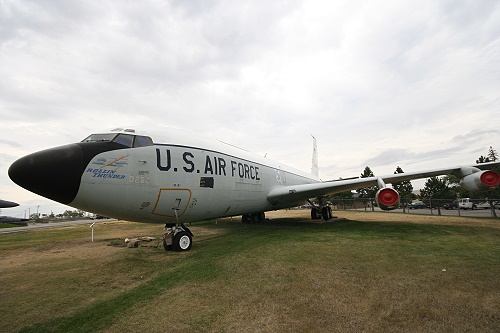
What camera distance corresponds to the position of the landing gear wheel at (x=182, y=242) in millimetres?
8531

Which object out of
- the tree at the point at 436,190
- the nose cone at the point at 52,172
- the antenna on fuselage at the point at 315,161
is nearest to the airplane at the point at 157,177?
the nose cone at the point at 52,172

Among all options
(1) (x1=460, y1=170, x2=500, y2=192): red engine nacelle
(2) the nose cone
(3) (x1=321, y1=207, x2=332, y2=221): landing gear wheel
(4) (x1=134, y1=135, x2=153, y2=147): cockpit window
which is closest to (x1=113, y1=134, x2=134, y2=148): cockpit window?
(4) (x1=134, y1=135, x2=153, y2=147): cockpit window

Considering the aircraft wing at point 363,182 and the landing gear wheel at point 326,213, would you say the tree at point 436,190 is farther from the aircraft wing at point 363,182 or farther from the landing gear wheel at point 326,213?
the aircraft wing at point 363,182

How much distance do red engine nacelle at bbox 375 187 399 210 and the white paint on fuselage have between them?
5.67 meters

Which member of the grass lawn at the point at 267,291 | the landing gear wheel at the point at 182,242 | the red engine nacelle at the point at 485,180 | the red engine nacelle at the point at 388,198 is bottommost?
the grass lawn at the point at 267,291

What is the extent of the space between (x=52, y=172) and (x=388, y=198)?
11.2 metres

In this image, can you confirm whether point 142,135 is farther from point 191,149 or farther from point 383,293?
point 383,293

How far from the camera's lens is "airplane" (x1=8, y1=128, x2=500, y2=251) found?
5793mm

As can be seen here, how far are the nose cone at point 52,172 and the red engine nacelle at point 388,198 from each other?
10.4 m

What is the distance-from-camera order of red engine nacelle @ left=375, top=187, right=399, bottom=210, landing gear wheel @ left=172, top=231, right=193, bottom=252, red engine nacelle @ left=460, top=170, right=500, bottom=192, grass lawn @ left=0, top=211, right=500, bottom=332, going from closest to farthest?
grass lawn @ left=0, top=211, right=500, bottom=332 → landing gear wheel @ left=172, top=231, right=193, bottom=252 → red engine nacelle @ left=375, top=187, right=399, bottom=210 → red engine nacelle @ left=460, top=170, right=500, bottom=192

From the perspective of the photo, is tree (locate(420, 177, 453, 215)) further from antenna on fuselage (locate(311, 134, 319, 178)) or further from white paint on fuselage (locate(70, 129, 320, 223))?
white paint on fuselage (locate(70, 129, 320, 223))

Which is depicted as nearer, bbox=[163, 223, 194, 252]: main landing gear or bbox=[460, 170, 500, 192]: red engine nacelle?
bbox=[163, 223, 194, 252]: main landing gear

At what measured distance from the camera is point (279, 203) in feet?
51.3

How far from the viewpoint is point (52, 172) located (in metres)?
5.58
